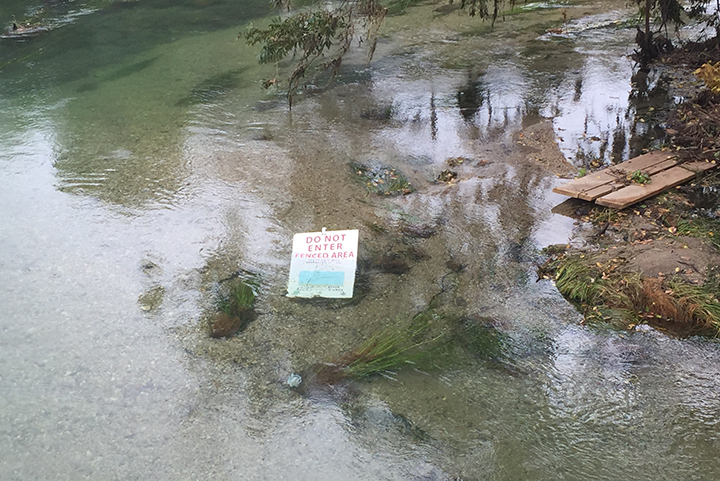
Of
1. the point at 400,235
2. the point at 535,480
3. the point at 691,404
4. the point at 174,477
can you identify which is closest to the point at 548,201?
the point at 400,235

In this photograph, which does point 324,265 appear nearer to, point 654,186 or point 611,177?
point 611,177

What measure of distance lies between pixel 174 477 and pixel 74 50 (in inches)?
345

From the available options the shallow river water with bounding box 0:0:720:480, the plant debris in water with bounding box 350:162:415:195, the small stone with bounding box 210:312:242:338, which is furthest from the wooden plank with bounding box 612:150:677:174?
the small stone with bounding box 210:312:242:338

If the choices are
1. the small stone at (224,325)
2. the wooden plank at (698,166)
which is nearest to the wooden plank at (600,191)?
the wooden plank at (698,166)

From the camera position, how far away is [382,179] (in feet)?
18.5

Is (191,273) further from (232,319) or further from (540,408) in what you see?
(540,408)

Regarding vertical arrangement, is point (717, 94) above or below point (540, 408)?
above

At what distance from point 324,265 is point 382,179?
162 centimetres

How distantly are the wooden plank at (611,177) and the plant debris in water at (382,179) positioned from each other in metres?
1.31

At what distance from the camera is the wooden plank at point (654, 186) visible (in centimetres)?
486

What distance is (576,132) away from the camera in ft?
20.8

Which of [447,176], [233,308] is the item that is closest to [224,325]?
[233,308]

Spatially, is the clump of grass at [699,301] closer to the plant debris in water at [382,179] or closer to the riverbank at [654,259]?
the riverbank at [654,259]

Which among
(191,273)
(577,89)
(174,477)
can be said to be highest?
(577,89)
